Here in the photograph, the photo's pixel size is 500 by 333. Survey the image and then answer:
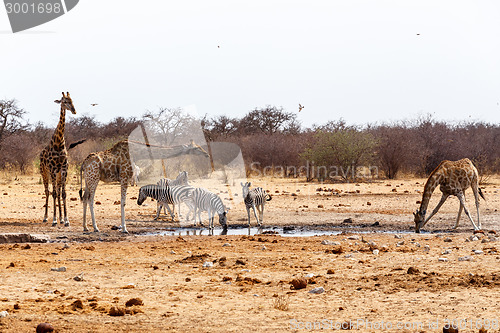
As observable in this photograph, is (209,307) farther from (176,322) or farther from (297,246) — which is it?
(297,246)

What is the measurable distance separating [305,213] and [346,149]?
551 inches

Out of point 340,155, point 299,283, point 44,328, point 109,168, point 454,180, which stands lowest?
point 44,328

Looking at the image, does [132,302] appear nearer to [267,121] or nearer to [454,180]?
[454,180]

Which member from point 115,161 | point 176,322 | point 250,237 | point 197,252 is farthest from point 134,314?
point 115,161

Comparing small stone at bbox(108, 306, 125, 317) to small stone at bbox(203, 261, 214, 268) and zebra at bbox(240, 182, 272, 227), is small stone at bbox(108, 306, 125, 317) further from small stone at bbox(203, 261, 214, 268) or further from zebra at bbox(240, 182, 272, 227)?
zebra at bbox(240, 182, 272, 227)

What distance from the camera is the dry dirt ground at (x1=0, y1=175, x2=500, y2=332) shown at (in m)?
6.23

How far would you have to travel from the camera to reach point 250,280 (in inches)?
318

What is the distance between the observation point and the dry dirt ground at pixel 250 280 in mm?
6230

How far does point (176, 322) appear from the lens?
6242mm

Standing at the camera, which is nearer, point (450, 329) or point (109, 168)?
point (450, 329)

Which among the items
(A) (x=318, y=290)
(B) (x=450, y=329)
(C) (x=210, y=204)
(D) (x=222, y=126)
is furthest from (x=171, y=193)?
(D) (x=222, y=126)

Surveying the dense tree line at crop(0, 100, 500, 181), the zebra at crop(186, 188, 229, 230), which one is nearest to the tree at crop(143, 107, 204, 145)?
the dense tree line at crop(0, 100, 500, 181)

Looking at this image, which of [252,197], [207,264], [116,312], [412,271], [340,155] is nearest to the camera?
[116,312]

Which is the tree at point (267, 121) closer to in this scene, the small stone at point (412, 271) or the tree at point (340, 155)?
the tree at point (340, 155)
